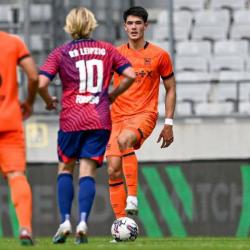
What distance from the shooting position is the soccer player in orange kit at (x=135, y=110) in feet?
37.9

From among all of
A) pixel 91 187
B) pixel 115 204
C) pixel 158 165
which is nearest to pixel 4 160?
pixel 91 187

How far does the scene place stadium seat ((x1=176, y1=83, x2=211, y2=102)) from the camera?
58.6 feet

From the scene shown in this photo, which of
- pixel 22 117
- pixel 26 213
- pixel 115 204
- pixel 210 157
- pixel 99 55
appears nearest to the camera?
pixel 26 213

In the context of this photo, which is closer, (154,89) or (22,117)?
(22,117)

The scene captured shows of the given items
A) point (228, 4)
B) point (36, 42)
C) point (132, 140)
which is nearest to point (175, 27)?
point (228, 4)

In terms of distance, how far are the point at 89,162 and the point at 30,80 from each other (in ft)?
3.81

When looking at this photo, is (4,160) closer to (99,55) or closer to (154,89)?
(99,55)

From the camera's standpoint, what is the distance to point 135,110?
11.8 m

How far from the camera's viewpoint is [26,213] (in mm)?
8688

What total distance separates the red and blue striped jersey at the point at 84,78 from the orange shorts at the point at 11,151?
1.17 metres

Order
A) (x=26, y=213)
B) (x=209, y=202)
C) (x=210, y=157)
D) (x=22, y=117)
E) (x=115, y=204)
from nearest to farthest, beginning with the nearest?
(x=26, y=213) → (x=22, y=117) → (x=115, y=204) → (x=209, y=202) → (x=210, y=157)

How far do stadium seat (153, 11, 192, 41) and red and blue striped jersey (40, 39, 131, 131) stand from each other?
896cm

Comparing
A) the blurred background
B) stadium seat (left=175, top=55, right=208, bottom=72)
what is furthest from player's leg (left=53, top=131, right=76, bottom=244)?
stadium seat (left=175, top=55, right=208, bottom=72)

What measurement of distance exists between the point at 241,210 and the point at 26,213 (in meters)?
A: 7.70
